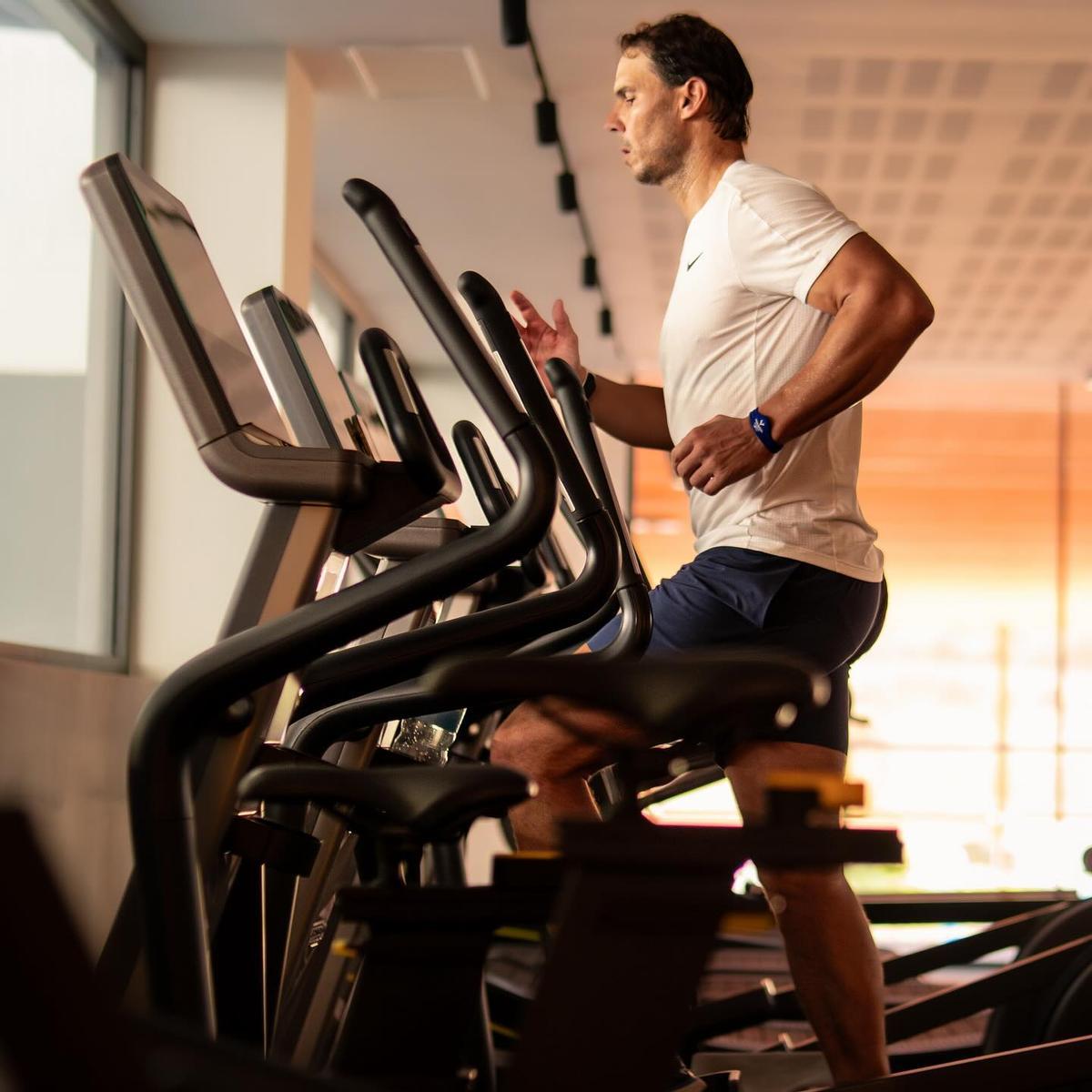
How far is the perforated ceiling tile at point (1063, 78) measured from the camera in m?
4.07

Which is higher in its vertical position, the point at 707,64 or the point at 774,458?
the point at 707,64

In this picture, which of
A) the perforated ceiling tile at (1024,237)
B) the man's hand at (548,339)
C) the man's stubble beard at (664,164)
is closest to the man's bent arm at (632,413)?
the man's hand at (548,339)

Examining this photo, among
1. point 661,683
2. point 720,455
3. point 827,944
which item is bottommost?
point 827,944

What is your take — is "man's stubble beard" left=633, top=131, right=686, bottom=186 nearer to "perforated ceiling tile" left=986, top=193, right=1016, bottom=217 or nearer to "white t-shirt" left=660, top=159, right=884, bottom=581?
"white t-shirt" left=660, top=159, right=884, bottom=581

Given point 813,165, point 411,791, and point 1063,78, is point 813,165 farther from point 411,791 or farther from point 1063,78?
point 411,791

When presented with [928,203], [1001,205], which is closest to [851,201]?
[928,203]

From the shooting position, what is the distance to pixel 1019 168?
480cm

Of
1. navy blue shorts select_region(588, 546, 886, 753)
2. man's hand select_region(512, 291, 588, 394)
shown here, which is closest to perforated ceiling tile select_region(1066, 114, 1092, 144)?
man's hand select_region(512, 291, 588, 394)

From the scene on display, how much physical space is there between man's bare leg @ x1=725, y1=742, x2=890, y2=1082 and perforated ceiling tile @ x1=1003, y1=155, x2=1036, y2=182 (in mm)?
3581

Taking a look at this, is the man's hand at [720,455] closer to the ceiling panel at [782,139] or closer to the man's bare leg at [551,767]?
the man's bare leg at [551,767]

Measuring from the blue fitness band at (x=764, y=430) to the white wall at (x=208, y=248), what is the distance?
96.3 inches

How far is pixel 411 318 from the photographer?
693 centimetres

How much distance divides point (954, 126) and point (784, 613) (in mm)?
3231

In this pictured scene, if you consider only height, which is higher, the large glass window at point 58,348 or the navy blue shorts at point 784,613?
the large glass window at point 58,348
